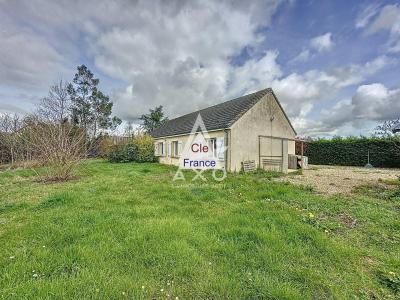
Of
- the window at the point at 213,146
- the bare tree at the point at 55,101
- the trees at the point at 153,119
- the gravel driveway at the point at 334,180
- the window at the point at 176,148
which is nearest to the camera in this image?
the gravel driveway at the point at 334,180

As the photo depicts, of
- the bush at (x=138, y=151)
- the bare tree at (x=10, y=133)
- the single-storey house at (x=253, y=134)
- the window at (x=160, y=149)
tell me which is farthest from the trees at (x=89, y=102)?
the single-storey house at (x=253, y=134)

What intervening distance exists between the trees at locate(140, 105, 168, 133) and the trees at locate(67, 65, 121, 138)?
7545 mm

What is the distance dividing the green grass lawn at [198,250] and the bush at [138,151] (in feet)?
55.8

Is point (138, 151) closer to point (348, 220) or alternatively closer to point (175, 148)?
point (175, 148)

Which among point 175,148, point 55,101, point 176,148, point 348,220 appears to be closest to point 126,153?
point 175,148

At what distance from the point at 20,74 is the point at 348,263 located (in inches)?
894

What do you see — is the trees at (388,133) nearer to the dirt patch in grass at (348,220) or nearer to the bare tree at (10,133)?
the dirt patch in grass at (348,220)

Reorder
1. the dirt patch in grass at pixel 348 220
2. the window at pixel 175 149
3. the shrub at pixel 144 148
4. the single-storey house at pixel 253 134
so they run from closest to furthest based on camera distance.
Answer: the dirt patch in grass at pixel 348 220 < the single-storey house at pixel 253 134 < the window at pixel 175 149 < the shrub at pixel 144 148

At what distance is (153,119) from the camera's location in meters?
41.0

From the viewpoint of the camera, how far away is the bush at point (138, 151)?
75.6 feet

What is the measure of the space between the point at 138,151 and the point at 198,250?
20.9 meters

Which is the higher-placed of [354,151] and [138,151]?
[354,151]

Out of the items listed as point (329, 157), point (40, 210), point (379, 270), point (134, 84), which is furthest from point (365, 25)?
point (134, 84)

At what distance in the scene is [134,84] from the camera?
84.4ft
